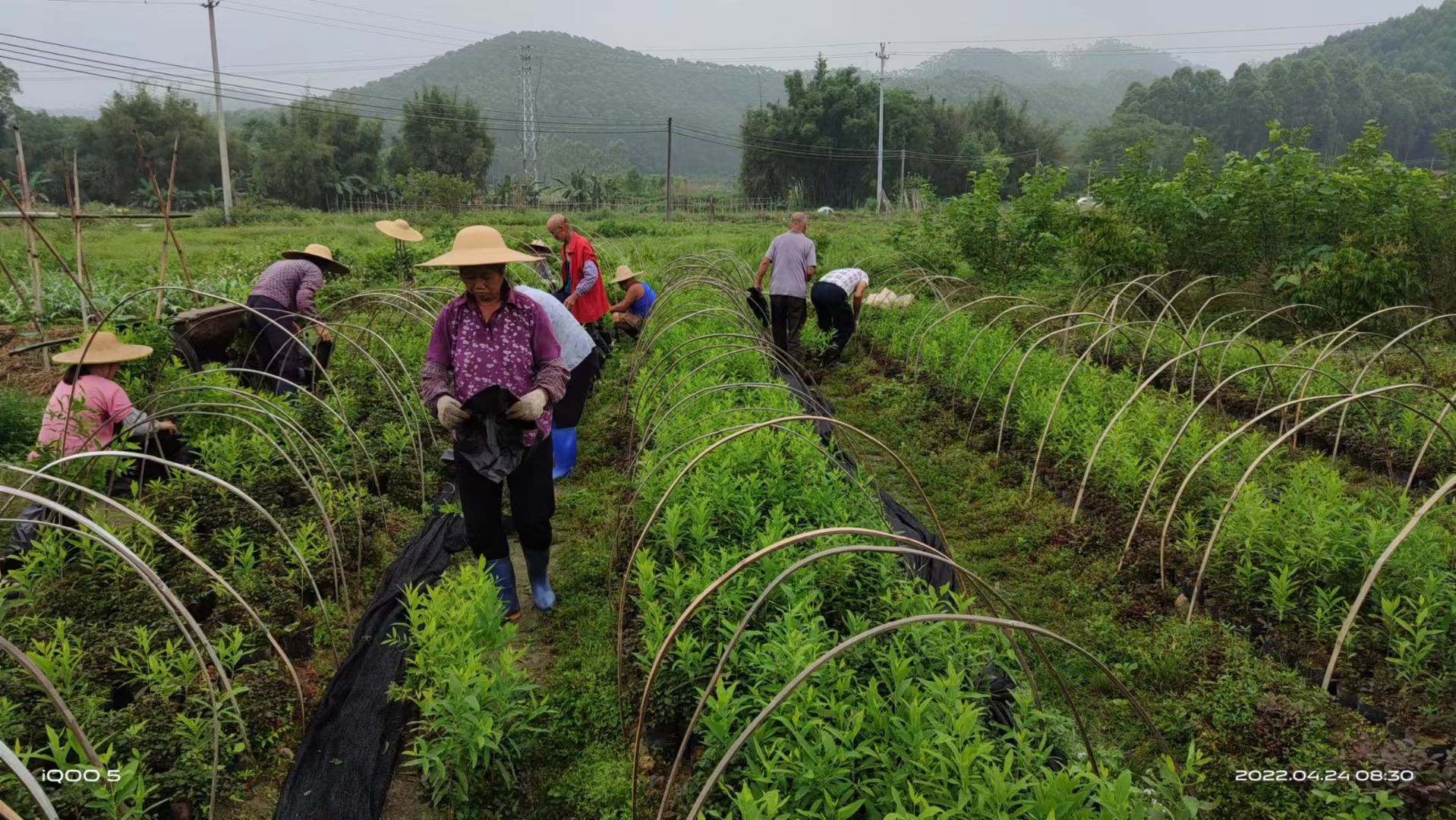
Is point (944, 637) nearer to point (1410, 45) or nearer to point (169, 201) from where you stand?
point (169, 201)

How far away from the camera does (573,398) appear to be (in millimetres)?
6000

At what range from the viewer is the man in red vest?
7855 millimetres

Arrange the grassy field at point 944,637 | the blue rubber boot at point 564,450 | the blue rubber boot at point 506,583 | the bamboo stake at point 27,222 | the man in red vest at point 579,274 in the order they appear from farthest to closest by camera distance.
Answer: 1. the man in red vest at point 579,274
2. the bamboo stake at point 27,222
3. the blue rubber boot at point 564,450
4. the blue rubber boot at point 506,583
5. the grassy field at point 944,637

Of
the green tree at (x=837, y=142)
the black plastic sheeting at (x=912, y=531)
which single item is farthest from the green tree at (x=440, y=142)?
the black plastic sheeting at (x=912, y=531)

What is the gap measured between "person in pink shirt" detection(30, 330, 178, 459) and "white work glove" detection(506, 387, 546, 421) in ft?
8.28

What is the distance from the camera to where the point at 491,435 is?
384 cm

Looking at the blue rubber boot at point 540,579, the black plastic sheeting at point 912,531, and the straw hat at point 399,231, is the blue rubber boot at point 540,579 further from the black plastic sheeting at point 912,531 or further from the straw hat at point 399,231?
the straw hat at point 399,231

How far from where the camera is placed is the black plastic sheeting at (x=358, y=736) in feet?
10.3

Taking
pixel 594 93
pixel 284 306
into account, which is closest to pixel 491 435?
pixel 284 306

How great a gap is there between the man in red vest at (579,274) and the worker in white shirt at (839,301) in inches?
112

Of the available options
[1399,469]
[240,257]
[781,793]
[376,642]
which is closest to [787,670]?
[781,793]

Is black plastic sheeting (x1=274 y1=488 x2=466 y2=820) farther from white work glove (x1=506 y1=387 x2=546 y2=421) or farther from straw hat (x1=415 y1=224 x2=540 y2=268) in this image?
straw hat (x1=415 y1=224 x2=540 y2=268)

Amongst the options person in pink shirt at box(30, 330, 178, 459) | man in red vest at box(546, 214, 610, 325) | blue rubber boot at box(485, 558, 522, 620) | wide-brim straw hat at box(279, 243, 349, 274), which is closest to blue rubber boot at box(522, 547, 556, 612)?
blue rubber boot at box(485, 558, 522, 620)

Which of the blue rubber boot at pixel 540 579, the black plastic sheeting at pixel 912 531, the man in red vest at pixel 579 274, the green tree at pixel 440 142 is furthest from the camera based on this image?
the green tree at pixel 440 142
